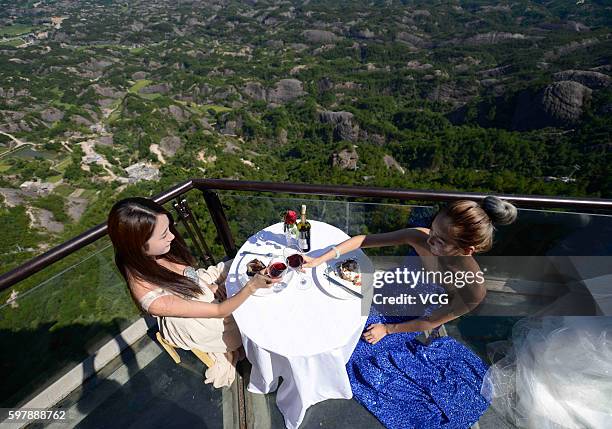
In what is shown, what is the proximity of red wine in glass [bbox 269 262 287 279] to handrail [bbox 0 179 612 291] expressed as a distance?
658mm

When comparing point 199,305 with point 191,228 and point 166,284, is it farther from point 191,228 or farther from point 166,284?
point 191,228

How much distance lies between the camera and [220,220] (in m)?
2.56

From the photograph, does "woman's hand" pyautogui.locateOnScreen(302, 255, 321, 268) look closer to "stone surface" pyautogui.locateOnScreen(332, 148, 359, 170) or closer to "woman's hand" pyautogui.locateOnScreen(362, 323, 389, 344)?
"woman's hand" pyautogui.locateOnScreen(362, 323, 389, 344)

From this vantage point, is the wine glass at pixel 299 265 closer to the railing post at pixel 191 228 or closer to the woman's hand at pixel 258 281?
the woman's hand at pixel 258 281

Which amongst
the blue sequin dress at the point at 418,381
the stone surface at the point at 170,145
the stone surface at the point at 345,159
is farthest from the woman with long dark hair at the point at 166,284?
the stone surface at the point at 170,145

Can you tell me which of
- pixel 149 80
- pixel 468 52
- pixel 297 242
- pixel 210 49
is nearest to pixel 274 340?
pixel 297 242

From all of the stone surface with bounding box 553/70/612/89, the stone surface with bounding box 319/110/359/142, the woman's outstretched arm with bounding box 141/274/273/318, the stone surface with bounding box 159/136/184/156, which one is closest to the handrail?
the woman's outstretched arm with bounding box 141/274/273/318

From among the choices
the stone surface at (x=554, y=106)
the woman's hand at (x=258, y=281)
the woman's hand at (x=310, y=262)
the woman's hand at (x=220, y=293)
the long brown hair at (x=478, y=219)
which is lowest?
the stone surface at (x=554, y=106)

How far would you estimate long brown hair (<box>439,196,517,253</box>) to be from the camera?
1.57 metres

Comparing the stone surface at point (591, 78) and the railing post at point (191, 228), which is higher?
the railing post at point (191, 228)

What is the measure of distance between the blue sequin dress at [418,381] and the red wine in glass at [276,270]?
2.90 feet

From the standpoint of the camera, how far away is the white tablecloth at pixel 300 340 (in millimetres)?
1530

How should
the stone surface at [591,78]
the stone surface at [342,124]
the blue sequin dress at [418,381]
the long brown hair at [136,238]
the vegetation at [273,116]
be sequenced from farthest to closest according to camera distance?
the stone surface at [342,124] → the stone surface at [591,78] → the vegetation at [273,116] → the blue sequin dress at [418,381] → the long brown hair at [136,238]

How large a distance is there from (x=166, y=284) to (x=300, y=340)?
75 centimetres
